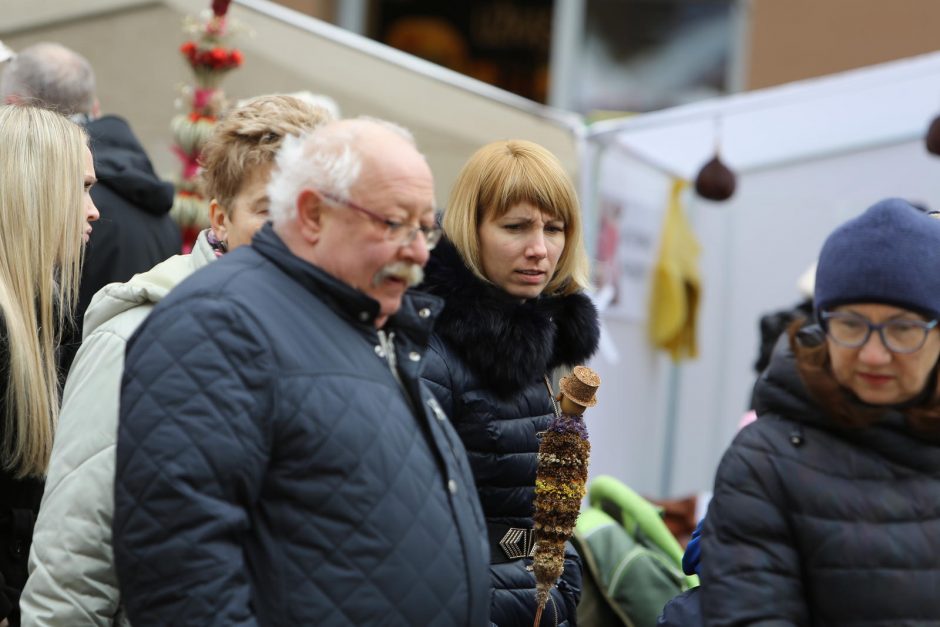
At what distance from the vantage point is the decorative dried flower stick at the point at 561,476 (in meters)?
2.60

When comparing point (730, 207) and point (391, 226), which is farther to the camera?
point (730, 207)

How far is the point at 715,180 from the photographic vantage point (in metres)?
6.54

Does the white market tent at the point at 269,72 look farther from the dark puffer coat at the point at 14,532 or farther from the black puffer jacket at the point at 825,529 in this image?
the black puffer jacket at the point at 825,529

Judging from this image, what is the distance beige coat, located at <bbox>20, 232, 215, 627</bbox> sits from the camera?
2.23 meters

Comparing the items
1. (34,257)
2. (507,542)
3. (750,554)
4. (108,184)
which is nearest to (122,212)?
(108,184)

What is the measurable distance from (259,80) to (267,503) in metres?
3.50

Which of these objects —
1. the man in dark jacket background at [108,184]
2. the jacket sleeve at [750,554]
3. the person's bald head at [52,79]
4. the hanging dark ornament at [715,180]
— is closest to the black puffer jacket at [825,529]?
the jacket sleeve at [750,554]

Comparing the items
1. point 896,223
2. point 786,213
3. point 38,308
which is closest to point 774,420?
point 896,223

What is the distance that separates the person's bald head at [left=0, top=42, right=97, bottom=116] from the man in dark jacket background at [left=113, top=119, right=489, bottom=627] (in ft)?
7.08

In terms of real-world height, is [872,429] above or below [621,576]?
above

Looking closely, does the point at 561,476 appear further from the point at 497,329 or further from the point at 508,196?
the point at 508,196

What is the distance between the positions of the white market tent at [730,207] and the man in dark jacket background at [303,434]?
373 cm

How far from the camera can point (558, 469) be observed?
8.57 ft

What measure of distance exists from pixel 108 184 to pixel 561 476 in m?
1.96
